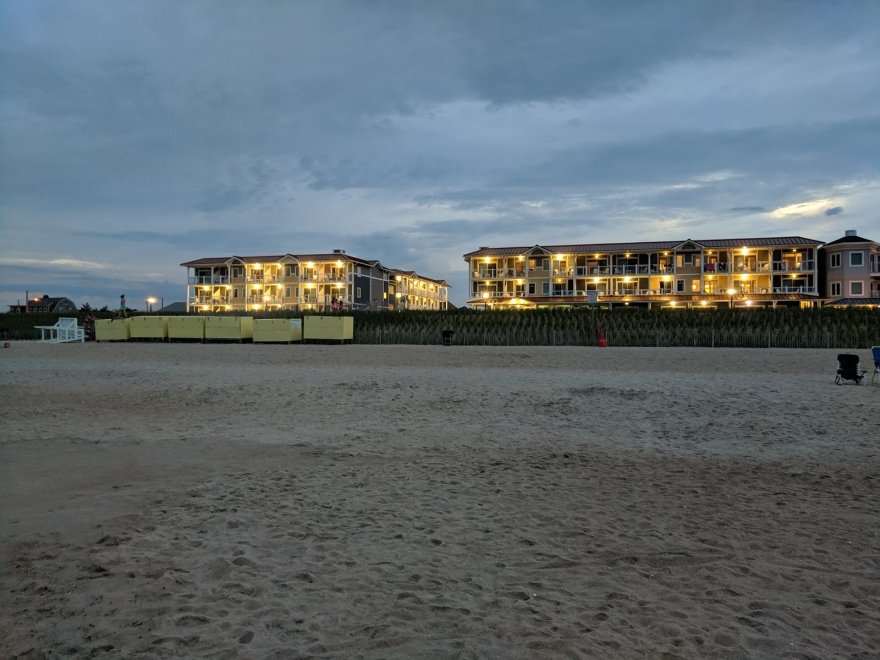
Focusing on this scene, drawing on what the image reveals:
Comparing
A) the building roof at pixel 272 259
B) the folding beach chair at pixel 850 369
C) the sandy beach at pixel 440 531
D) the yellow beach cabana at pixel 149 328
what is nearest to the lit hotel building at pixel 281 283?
the building roof at pixel 272 259

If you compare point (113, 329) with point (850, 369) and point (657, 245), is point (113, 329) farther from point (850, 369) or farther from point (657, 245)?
point (657, 245)

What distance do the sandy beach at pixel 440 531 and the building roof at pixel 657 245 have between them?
50.1m

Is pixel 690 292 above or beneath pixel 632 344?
above

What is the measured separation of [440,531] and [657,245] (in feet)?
190

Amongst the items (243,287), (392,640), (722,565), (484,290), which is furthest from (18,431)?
(243,287)

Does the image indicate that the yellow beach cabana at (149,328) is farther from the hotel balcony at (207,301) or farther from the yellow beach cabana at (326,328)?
the hotel balcony at (207,301)

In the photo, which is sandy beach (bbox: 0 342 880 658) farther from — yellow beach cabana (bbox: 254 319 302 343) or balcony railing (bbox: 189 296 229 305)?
balcony railing (bbox: 189 296 229 305)

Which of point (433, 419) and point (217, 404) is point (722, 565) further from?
point (217, 404)

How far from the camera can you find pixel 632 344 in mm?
27438

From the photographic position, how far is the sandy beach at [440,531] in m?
2.88

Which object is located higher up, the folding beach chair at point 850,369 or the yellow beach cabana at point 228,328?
the yellow beach cabana at point 228,328

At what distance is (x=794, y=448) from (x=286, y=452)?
6510 mm

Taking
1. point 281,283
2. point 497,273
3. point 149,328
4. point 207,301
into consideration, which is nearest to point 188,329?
point 149,328

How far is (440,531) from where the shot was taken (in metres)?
4.28
